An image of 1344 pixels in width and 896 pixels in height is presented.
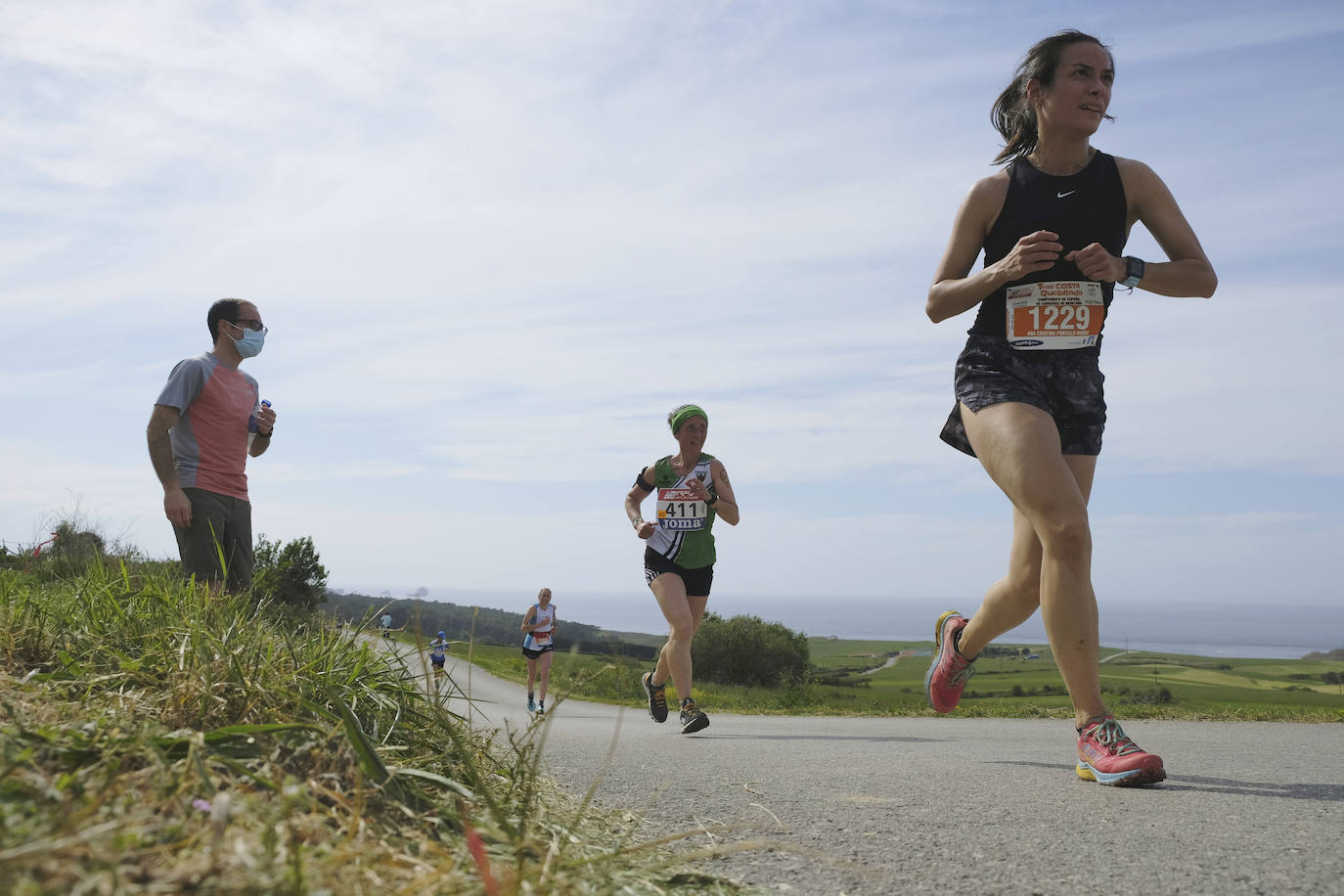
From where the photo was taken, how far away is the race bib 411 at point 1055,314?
3.85m

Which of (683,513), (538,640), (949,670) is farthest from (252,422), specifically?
(538,640)

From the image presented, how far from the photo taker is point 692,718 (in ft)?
22.2

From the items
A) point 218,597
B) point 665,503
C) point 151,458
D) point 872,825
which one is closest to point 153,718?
point 218,597

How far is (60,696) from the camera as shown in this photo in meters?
2.14

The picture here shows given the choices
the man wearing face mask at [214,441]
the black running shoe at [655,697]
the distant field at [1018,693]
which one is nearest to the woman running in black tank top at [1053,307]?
the distant field at [1018,693]

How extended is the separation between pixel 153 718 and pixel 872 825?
1804mm

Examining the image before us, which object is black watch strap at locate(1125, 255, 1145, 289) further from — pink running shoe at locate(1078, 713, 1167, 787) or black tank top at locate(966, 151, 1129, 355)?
pink running shoe at locate(1078, 713, 1167, 787)

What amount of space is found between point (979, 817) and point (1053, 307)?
2161mm

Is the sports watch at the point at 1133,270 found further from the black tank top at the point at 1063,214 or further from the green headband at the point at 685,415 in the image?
the green headband at the point at 685,415

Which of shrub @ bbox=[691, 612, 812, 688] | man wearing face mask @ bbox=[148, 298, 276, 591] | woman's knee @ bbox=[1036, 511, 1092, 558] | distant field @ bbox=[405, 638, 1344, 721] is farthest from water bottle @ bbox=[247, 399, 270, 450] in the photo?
shrub @ bbox=[691, 612, 812, 688]

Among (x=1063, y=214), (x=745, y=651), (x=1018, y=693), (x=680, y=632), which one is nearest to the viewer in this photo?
(x=1063, y=214)

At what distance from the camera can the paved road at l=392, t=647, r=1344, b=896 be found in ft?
6.69

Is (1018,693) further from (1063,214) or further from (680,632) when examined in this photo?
(1063,214)

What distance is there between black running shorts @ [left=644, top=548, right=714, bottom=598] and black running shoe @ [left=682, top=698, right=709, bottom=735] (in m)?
0.86
